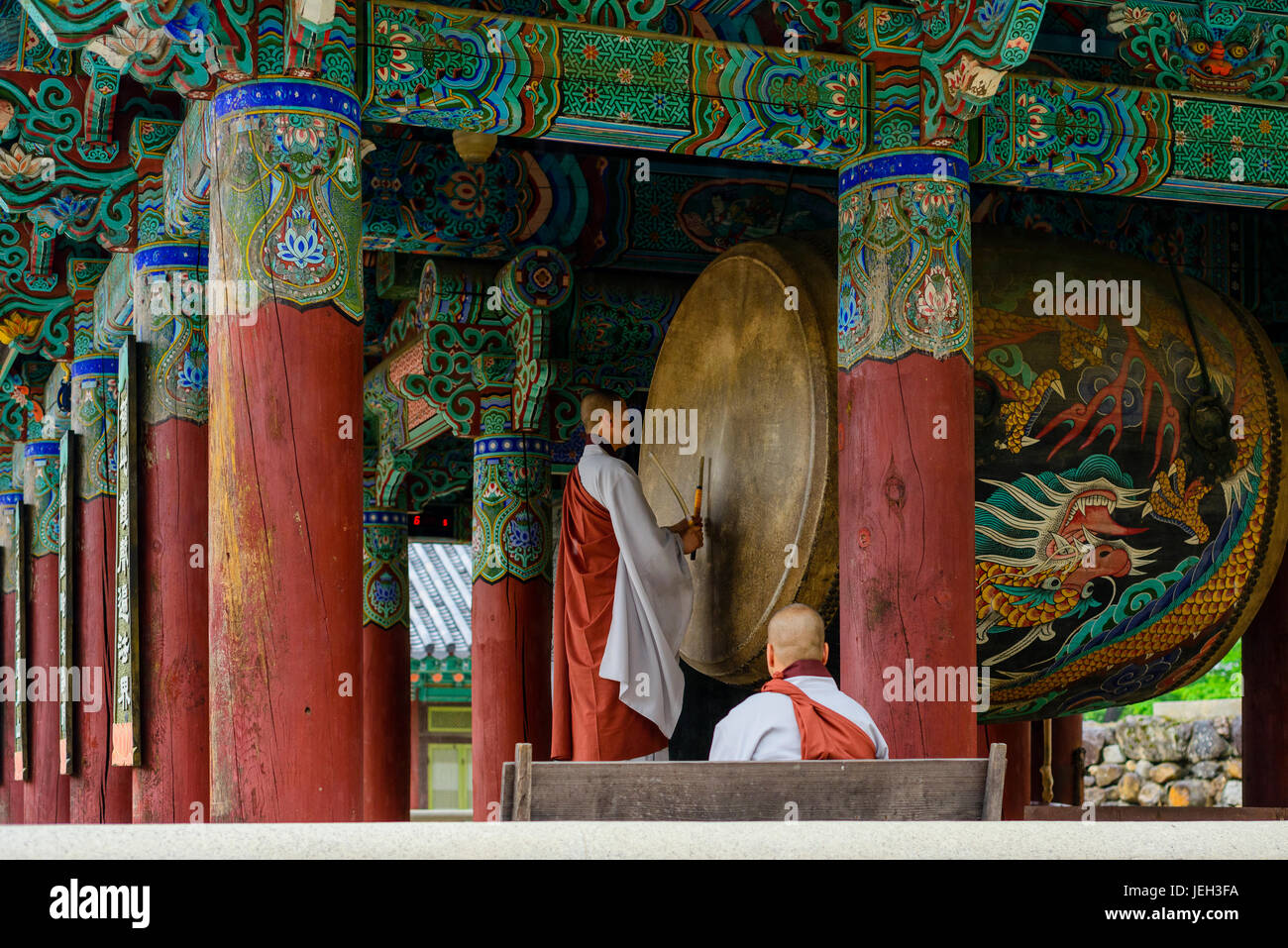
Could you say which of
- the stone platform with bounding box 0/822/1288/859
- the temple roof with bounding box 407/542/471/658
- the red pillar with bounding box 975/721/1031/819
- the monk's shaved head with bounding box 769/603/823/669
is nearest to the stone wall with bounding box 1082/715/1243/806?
the red pillar with bounding box 975/721/1031/819

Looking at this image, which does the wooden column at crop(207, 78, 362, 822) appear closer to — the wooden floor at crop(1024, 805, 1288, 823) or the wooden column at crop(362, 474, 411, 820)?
the wooden floor at crop(1024, 805, 1288, 823)

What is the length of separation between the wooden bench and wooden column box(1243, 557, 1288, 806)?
5320 millimetres

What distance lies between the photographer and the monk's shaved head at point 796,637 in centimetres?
521

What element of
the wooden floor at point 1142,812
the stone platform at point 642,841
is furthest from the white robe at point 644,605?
the stone platform at point 642,841

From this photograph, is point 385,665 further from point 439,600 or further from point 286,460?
point 439,600

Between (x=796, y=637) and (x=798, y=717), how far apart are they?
0.33m

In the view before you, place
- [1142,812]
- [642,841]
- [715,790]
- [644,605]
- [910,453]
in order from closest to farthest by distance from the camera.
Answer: [642,841] → [715,790] → [910,453] → [644,605] → [1142,812]

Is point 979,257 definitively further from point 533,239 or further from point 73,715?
point 73,715

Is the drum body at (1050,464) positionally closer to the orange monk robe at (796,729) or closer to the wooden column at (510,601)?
the orange monk robe at (796,729)

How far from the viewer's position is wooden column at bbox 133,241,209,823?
772 centimetres

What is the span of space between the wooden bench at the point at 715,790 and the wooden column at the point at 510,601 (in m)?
6.28

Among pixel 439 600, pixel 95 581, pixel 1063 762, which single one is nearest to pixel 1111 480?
pixel 95 581

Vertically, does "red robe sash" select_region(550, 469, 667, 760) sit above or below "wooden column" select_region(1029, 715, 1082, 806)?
A: above

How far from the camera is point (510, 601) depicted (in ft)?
34.2
